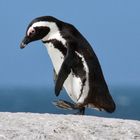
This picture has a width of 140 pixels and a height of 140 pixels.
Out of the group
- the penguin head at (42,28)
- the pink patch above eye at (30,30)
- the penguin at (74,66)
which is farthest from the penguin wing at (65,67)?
the pink patch above eye at (30,30)

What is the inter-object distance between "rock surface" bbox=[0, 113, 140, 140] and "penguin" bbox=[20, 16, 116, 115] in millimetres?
651

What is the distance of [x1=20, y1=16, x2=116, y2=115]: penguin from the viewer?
8477mm

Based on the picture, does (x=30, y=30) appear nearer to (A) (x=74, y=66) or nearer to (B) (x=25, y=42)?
(B) (x=25, y=42)

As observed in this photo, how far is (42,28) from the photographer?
28.5 ft

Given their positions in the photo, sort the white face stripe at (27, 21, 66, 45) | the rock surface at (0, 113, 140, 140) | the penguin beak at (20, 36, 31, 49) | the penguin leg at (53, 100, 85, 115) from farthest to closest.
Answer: the penguin beak at (20, 36, 31, 49)
the white face stripe at (27, 21, 66, 45)
the penguin leg at (53, 100, 85, 115)
the rock surface at (0, 113, 140, 140)

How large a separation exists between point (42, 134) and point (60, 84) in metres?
1.43

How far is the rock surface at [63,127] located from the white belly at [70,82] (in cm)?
65

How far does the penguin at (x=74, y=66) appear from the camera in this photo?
848 cm

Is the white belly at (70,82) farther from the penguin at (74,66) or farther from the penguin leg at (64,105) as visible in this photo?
the penguin leg at (64,105)

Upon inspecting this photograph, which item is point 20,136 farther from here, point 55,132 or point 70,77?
point 70,77

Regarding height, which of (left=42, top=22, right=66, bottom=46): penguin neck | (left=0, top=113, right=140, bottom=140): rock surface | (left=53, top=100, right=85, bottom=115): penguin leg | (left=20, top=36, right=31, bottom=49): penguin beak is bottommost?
(left=0, top=113, right=140, bottom=140): rock surface

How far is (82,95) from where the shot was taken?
27.9 feet

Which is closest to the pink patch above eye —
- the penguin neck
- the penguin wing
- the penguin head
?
the penguin head

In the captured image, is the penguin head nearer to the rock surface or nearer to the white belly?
the white belly
